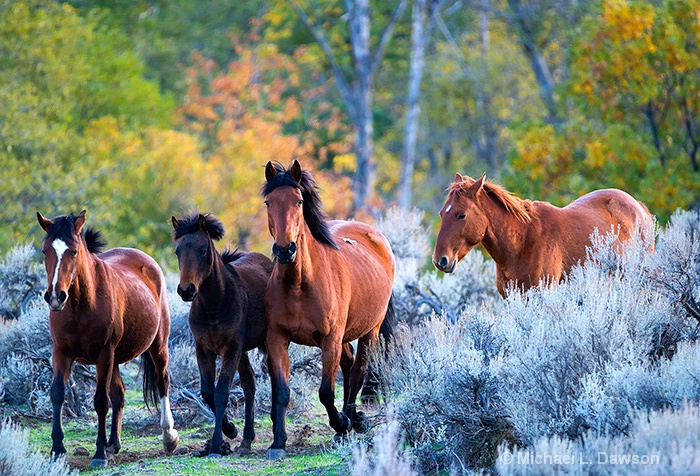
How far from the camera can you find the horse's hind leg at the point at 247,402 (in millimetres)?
8250

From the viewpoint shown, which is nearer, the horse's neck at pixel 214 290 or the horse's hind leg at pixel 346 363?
the horse's neck at pixel 214 290

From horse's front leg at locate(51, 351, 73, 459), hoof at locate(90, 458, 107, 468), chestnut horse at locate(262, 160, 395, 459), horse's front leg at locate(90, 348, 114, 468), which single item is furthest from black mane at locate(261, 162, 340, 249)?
hoof at locate(90, 458, 107, 468)

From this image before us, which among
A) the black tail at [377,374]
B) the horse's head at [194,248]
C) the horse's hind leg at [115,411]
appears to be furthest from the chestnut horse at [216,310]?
the black tail at [377,374]

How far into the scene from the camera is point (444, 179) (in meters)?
36.7

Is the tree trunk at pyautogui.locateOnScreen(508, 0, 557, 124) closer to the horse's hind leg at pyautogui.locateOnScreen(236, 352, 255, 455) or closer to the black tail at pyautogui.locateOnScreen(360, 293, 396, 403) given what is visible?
the black tail at pyautogui.locateOnScreen(360, 293, 396, 403)

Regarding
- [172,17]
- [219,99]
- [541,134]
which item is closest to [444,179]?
[219,99]

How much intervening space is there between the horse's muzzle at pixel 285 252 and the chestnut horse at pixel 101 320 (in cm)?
158

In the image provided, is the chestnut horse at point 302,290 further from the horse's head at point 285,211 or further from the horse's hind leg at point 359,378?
the horse's hind leg at point 359,378

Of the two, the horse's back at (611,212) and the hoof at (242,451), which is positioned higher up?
the horse's back at (611,212)

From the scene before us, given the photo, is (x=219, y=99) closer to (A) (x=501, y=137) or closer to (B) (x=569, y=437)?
(A) (x=501, y=137)

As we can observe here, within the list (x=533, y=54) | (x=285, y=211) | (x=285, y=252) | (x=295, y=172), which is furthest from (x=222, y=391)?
(x=533, y=54)

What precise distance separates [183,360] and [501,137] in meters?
27.2

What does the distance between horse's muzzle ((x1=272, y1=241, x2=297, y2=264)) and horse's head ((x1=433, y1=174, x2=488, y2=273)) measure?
1.68 meters

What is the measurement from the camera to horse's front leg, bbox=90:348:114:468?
25.4 ft
